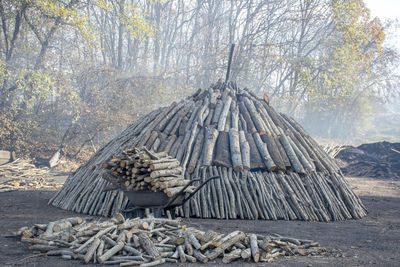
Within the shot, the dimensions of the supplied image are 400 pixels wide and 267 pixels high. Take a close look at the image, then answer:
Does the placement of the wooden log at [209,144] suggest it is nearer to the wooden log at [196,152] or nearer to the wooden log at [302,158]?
the wooden log at [196,152]

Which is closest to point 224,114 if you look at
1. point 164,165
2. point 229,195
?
point 229,195

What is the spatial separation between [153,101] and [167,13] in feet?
44.2

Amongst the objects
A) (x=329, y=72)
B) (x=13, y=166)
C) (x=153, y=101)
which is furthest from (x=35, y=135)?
(x=329, y=72)

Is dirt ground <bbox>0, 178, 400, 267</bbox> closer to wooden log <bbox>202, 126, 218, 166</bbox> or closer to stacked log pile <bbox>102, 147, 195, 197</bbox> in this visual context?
stacked log pile <bbox>102, 147, 195, 197</bbox>

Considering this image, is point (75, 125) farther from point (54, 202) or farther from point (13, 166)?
point (54, 202)

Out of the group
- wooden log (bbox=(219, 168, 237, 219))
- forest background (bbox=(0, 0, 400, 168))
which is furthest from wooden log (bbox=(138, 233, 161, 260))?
forest background (bbox=(0, 0, 400, 168))

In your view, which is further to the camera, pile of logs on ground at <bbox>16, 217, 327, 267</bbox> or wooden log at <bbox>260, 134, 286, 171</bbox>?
wooden log at <bbox>260, 134, 286, 171</bbox>

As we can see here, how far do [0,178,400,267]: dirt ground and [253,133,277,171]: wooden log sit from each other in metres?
1.24

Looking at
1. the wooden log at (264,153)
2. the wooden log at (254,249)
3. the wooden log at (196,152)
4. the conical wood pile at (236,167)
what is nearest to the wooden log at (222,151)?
the conical wood pile at (236,167)

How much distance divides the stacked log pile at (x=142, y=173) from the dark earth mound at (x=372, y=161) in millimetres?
13357

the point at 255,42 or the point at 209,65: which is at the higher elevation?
the point at 255,42

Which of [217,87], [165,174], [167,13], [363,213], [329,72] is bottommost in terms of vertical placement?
[363,213]

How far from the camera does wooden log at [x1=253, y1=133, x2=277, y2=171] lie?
736cm

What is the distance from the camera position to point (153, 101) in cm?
2103
